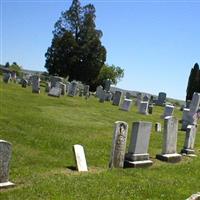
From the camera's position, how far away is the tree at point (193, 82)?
209 feet

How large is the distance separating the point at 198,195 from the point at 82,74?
58534 mm

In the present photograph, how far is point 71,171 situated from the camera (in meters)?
11.1

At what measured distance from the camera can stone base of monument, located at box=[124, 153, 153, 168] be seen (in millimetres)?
12525

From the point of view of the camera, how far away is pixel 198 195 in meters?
6.04

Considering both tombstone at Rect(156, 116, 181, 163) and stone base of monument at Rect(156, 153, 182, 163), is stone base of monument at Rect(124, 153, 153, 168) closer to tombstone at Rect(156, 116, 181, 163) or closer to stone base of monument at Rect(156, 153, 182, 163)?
stone base of monument at Rect(156, 153, 182, 163)

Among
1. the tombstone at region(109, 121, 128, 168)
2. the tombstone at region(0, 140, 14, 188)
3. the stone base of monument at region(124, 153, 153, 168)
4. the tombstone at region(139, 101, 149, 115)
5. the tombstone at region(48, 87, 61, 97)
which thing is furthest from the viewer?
the tombstone at region(48, 87, 61, 97)

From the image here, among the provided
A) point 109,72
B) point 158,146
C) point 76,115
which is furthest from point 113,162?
point 109,72

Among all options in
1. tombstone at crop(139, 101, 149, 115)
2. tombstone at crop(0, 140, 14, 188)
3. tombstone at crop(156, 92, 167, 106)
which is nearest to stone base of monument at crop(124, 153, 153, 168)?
tombstone at crop(0, 140, 14, 188)

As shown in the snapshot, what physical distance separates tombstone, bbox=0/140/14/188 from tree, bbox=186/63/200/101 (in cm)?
5627

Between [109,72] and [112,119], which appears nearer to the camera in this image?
[112,119]

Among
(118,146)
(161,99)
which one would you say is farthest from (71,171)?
(161,99)

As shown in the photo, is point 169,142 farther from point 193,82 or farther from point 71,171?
point 193,82

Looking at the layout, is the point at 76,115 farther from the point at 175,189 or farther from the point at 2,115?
the point at 175,189

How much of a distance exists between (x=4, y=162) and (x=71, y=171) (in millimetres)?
2466
